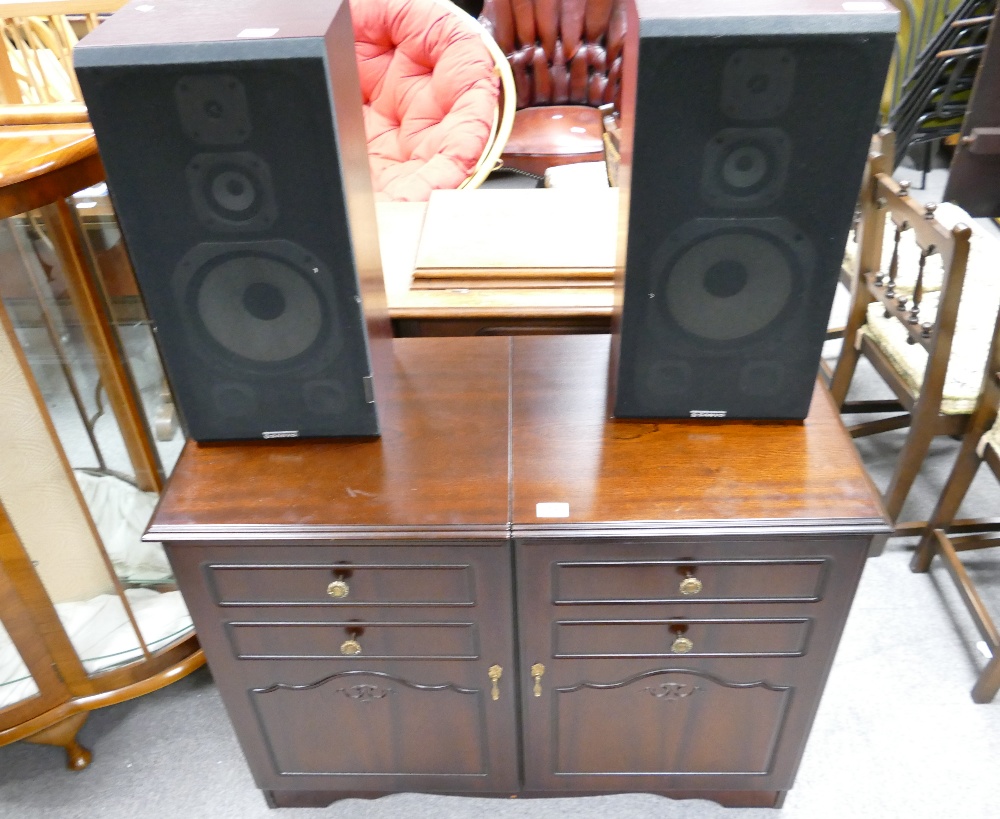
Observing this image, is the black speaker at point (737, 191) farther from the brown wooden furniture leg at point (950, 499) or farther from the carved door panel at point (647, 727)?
the brown wooden furniture leg at point (950, 499)

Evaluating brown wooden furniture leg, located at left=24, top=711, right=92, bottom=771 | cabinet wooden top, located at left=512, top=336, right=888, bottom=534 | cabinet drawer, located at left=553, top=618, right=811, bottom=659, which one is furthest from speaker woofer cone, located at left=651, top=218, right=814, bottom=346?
brown wooden furniture leg, located at left=24, top=711, right=92, bottom=771

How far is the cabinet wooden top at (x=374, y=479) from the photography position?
3.05 ft

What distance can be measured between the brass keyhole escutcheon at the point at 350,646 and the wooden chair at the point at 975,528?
1.10 m

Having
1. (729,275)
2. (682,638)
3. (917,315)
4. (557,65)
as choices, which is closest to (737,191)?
(729,275)

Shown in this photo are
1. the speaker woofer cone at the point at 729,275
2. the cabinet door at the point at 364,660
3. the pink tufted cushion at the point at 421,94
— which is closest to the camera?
the speaker woofer cone at the point at 729,275

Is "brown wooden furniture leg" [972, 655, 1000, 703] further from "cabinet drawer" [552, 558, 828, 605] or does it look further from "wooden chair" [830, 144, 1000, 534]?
"cabinet drawer" [552, 558, 828, 605]

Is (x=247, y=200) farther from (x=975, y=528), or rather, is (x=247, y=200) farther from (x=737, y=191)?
(x=975, y=528)

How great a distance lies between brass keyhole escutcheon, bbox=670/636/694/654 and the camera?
1040mm

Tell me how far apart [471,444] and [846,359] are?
1162mm

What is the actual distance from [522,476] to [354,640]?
314 mm

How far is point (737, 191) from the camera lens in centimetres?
84

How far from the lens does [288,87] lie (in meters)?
0.75

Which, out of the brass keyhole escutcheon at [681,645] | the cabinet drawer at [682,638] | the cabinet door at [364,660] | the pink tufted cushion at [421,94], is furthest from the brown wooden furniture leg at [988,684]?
the pink tufted cushion at [421,94]

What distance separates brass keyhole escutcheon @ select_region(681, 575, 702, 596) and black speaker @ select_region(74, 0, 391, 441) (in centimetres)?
43
